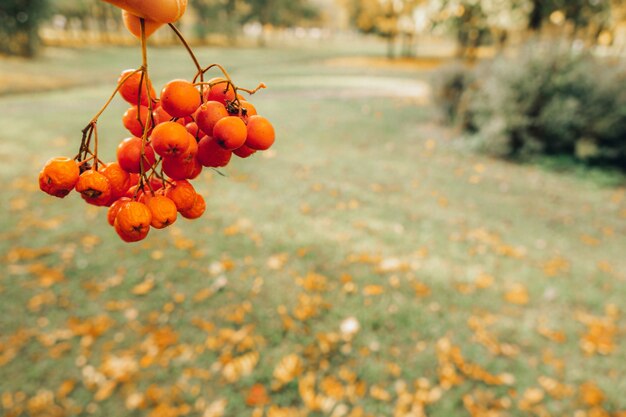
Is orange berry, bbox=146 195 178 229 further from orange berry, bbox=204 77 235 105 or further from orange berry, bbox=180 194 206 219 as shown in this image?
orange berry, bbox=204 77 235 105

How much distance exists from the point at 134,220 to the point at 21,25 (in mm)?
25363

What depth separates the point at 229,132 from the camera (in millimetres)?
948

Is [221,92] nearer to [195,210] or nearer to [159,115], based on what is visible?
[159,115]

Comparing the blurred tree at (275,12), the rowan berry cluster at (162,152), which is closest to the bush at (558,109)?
the rowan berry cluster at (162,152)

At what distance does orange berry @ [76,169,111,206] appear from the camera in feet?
3.15

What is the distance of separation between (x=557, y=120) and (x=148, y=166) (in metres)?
9.14

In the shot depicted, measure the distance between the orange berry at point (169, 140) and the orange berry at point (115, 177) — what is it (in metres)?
0.19

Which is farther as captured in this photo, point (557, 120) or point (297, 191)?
point (557, 120)

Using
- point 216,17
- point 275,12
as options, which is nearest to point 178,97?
point 216,17

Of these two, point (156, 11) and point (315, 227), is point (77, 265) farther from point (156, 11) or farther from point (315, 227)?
point (156, 11)

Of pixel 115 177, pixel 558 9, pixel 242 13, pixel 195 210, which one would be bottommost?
→ pixel 195 210

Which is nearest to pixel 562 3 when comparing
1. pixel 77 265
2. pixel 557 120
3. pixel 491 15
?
pixel 491 15

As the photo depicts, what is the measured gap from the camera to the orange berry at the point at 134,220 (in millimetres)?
951

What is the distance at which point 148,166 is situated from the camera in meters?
1.06
